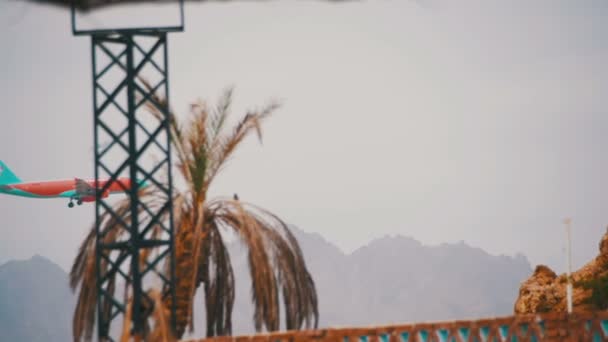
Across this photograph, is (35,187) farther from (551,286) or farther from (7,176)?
(551,286)

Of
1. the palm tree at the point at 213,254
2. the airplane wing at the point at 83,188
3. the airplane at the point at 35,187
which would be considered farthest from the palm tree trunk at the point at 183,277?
the airplane at the point at 35,187

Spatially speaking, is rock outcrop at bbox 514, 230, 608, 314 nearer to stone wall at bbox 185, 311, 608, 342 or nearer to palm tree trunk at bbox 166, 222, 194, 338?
stone wall at bbox 185, 311, 608, 342

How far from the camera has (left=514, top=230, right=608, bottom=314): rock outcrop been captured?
93.4 ft

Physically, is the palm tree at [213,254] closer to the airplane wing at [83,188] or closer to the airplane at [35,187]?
the airplane wing at [83,188]

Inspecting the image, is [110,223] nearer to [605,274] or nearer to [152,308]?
[152,308]

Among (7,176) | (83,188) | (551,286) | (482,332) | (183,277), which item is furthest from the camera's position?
(7,176)

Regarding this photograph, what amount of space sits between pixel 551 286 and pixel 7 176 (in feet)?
131

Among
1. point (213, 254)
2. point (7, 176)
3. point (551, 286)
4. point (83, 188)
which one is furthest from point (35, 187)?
point (213, 254)

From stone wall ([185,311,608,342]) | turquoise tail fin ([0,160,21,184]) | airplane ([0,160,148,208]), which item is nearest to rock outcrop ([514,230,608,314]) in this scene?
stone wall ([185,311,608,342])

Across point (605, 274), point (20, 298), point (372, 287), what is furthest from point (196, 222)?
point (372, 287)

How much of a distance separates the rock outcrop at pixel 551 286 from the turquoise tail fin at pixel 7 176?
125ft

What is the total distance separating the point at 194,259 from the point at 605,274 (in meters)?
17.9

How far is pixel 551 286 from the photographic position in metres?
29.1

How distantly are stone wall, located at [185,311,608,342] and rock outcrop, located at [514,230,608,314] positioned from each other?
52.5 ft
